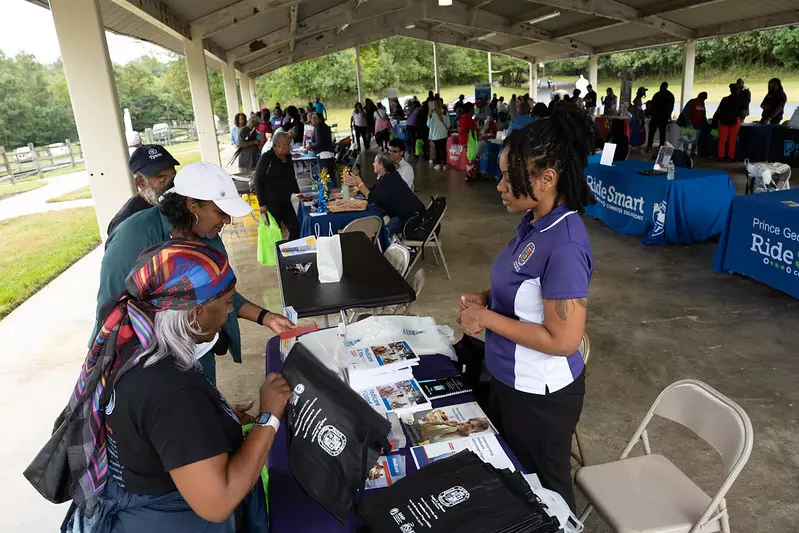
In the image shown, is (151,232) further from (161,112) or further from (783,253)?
(161,112)

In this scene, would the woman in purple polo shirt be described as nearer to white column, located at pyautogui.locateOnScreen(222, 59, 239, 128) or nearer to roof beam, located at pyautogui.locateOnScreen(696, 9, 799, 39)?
roof beam, located at pyautogui.locateOnScreen(696, 9, 799, 39)

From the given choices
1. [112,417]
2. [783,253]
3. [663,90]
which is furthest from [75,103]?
[663,90]

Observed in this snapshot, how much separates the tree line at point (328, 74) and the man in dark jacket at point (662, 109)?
1040cm

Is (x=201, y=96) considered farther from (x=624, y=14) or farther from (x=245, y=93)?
(x=245, y=93)

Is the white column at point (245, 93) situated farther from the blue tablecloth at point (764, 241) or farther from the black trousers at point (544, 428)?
the black trousers at point (544, 428)

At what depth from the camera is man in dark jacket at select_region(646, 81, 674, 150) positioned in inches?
439

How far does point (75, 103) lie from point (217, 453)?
4.53m

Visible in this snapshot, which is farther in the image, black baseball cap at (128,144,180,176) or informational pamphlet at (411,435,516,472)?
black baseball cap at (128,144,180,176)

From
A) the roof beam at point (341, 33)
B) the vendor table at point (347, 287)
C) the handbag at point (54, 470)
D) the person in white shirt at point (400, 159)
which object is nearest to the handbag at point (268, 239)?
the person in white shirt at point (400, 159)

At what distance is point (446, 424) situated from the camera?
1.54 meters

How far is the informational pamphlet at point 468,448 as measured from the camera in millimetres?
1378

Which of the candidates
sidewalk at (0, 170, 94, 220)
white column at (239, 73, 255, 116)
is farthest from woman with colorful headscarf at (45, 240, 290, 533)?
white column at (239, 73, 255, 116)

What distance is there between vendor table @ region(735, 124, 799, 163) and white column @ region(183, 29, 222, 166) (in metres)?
10.6

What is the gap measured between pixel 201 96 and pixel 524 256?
988 centimetres
